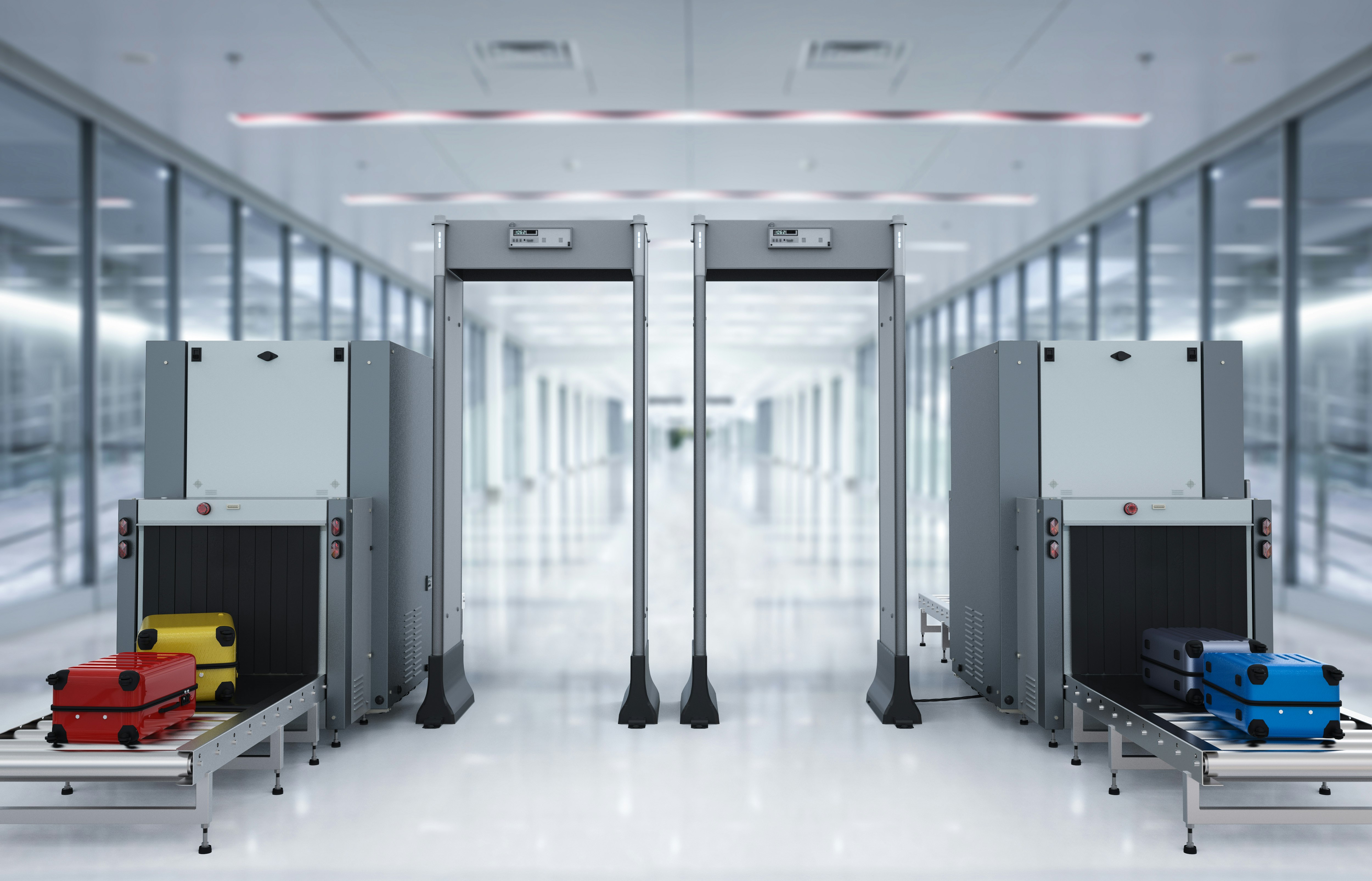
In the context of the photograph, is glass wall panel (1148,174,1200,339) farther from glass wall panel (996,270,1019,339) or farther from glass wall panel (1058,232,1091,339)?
glass wall panel (996,270,1019,339)

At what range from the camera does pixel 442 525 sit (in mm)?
4391

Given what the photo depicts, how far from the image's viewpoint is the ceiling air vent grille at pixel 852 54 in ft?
20.2

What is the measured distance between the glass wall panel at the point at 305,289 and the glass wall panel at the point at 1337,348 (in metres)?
10.8

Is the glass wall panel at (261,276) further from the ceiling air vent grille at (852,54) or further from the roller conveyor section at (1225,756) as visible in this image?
the roller conveyor section at (1225,756)

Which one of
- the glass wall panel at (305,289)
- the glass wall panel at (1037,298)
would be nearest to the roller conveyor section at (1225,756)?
the glass wall panel at (1037,298)

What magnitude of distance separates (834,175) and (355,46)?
5018mm

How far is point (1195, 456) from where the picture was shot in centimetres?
418

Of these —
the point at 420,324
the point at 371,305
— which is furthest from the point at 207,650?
the point at 420,324

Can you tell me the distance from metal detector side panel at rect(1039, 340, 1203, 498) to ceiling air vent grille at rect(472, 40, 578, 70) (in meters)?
4.28

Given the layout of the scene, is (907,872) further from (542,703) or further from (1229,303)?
(1229,303)

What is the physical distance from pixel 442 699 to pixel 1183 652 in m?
3.52

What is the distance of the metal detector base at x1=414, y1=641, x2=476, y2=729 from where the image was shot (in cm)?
424

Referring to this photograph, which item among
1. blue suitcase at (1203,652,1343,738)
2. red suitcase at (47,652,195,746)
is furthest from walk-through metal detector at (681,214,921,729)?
red suitcase at (47,652,195,746)

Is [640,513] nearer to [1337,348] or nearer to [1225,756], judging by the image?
[1225,756]
